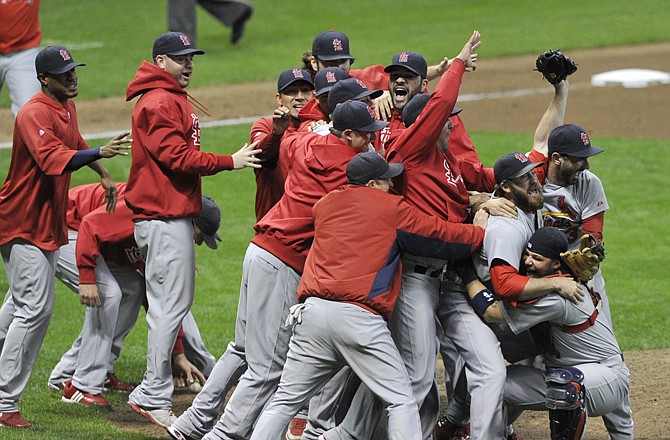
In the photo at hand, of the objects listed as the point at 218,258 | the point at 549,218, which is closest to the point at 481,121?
the point at 218,258


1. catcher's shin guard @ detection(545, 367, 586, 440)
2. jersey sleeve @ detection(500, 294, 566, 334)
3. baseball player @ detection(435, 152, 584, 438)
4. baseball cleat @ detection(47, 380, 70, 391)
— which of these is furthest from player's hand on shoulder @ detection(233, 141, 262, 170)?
baseball cleat @ detection(47, 380, 70, 391)

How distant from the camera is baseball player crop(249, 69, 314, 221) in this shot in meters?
6.46

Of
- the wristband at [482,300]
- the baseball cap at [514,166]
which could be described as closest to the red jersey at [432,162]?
the baseball cap at [514,166]

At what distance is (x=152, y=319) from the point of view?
6684mm

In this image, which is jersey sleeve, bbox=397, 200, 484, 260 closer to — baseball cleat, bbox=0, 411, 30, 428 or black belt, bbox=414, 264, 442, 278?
black belt, bbox=414, 264, 442, 278

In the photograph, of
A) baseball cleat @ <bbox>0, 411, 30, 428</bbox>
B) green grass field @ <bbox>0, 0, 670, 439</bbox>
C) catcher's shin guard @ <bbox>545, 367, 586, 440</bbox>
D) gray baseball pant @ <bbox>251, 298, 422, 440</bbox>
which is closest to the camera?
gray baseball pant @ <bbox>251, 298, 422, 440</bbox>

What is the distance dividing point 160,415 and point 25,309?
1020 millimetres

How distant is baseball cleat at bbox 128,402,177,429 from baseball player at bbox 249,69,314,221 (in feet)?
4.36

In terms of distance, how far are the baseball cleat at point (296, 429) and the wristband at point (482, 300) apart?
4.52 ft

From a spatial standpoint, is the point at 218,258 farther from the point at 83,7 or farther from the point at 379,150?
the point at 83,7

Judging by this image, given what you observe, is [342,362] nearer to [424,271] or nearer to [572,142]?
[424,271]

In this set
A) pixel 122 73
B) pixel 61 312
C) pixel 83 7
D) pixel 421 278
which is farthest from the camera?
pixel 83 7

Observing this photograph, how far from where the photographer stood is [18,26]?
10.8 meters

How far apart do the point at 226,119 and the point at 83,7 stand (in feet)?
40.2
